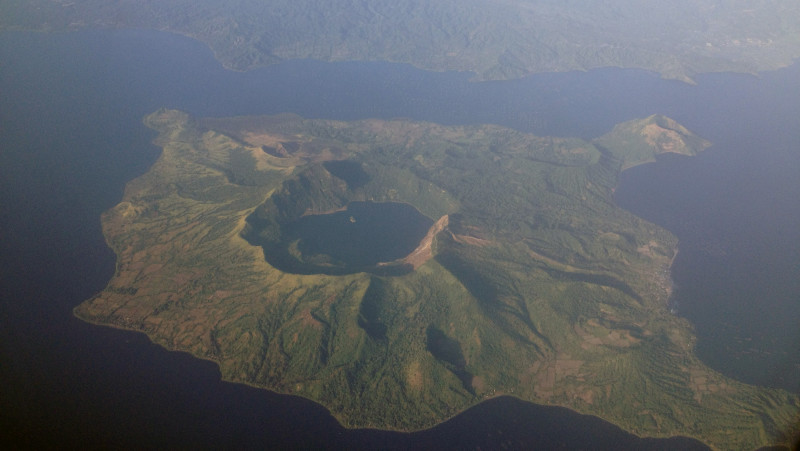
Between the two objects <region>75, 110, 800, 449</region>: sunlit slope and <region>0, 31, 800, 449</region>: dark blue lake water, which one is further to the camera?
<region>75, 110, 800, 449</region>: sunlit slope

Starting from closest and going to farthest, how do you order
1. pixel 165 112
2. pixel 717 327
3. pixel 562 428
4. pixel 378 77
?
pixel 562 428 < pixel 717 327 < pixel 165 112 < pixel 378 77

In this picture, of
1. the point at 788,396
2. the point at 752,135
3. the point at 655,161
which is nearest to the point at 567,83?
the point at 752,135

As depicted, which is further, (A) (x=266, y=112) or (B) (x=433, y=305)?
(A) (x=266, y=112)

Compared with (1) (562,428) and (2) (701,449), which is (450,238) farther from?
(2) (701,449)

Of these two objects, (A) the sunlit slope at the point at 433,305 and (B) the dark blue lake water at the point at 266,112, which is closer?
(B) the dark blue lake water at the point at 266,112
